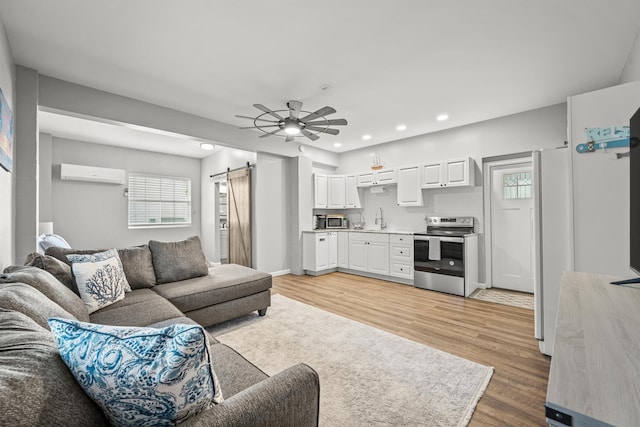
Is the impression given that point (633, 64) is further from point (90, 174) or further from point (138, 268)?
point (90, 174)

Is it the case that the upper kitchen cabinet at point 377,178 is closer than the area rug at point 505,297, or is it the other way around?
the area rug at point 505,297

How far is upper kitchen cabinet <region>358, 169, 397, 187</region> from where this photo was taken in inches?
206

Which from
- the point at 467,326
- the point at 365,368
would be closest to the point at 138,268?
the point at 365,368

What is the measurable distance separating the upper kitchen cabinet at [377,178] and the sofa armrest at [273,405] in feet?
15.1

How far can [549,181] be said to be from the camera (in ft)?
7.75

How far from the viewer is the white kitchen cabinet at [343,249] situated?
18.4ft

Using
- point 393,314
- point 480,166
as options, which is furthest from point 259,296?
point 480,166

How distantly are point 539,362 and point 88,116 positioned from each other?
5092 mm

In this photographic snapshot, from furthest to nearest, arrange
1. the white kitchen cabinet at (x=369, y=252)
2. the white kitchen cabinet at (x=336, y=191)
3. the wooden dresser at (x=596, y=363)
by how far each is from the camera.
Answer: the white kitchen cabinet at (x=336, y=191), the white kitchen cabinet at (x=369, y=252), the wooden dresser at (x=596, y=363)

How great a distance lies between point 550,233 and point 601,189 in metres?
0.49

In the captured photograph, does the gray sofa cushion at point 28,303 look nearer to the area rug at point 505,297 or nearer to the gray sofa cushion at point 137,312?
the gray sofa cushion at point 137,312

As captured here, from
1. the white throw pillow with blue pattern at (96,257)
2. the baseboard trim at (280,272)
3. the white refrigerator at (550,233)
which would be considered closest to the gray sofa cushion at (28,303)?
the white throw pillow with blue pattern at (96,257)

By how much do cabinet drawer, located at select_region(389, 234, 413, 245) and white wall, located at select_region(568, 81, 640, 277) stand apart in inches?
101

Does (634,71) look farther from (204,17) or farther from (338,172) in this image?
(338,172)
